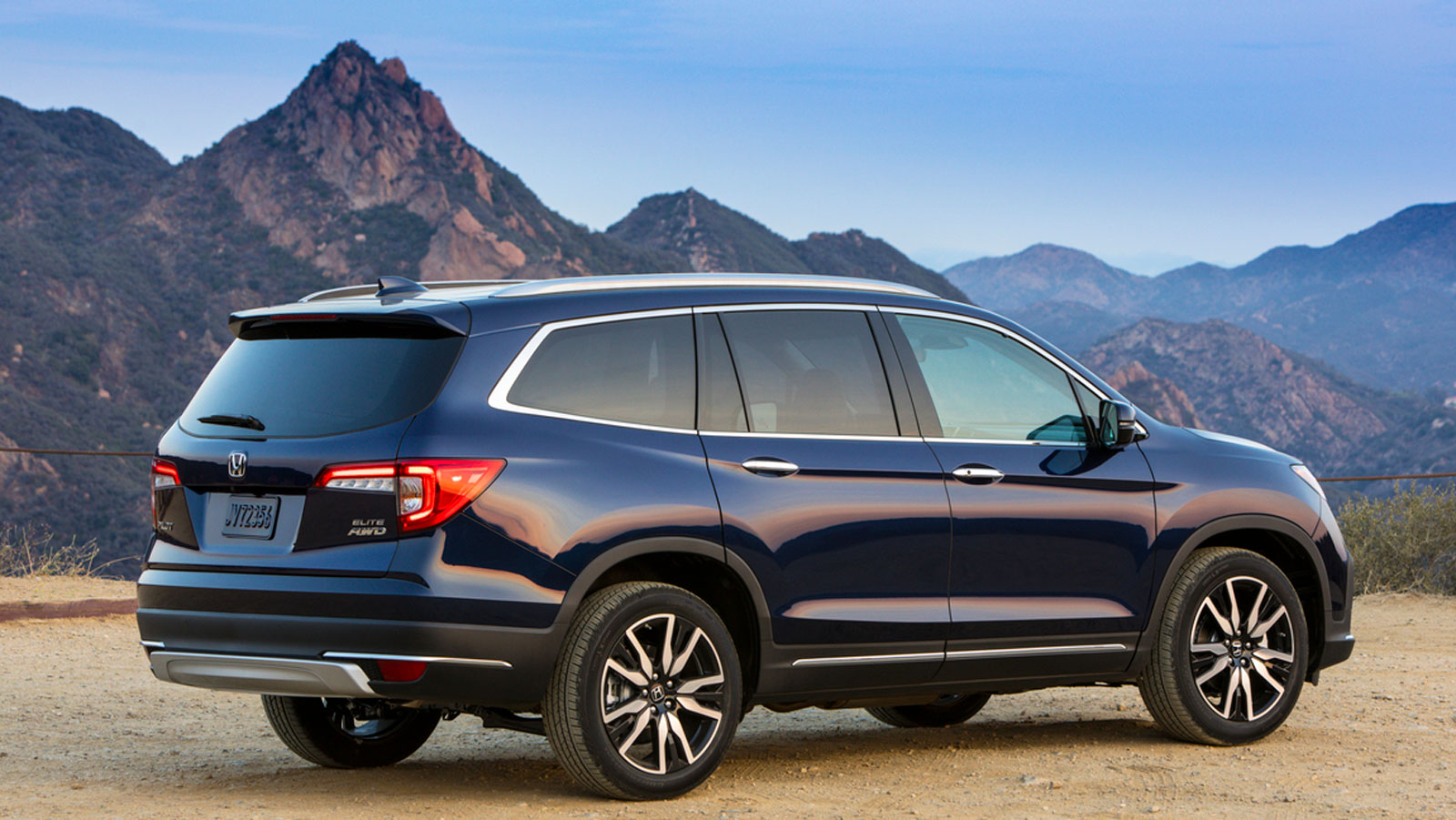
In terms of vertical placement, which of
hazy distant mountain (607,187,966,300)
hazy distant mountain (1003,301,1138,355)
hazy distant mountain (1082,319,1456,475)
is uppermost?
hazy distant mountain (607,187,966,300)

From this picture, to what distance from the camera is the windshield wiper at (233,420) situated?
214 inches

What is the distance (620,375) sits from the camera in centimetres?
562

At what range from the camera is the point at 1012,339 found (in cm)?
661

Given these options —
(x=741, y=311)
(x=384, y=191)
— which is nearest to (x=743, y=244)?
(x=384, y=191)

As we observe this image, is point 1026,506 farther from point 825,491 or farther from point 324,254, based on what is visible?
point 324,254

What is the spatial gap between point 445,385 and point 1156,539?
3182 millimetres

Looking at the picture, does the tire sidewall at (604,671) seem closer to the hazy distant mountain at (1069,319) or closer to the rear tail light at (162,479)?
the rear tail light at (162,479)

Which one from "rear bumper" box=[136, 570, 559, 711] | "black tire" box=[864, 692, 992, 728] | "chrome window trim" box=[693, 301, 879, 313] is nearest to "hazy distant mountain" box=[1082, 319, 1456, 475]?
"black tire" box=[864, 692, 992, 728]

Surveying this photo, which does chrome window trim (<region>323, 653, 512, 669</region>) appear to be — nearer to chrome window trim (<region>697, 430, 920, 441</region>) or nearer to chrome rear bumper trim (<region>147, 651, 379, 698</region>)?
chrome rear bumper trim (<region>147, 651, 379, 698</region>)

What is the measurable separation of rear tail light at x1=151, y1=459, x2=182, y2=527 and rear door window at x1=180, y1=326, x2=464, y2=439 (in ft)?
0.53

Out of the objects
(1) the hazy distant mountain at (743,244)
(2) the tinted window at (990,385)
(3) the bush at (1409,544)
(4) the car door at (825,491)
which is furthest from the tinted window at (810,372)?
(1) the hazy distant mountain at (743,244)

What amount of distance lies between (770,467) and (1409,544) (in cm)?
1337

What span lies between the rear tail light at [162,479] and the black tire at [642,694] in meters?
1.55

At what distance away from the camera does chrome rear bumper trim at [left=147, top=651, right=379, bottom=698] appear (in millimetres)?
5039
